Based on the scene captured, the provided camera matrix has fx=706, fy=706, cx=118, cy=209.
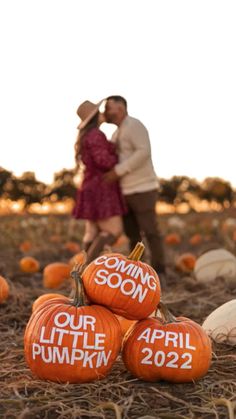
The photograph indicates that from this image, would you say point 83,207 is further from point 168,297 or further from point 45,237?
point 45,237

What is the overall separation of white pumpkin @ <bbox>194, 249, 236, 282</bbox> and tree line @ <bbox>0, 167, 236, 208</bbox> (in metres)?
6.48

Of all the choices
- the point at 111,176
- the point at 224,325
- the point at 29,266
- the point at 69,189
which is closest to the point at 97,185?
the point at 111,176

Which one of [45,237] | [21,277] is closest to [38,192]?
[45,237]

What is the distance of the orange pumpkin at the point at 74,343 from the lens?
3.20m

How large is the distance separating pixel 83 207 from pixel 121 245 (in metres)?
3.46

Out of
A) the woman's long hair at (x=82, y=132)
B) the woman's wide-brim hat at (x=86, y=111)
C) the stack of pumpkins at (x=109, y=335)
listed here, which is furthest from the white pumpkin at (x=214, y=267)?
the stack of pumpkins at (x=109, y=335)

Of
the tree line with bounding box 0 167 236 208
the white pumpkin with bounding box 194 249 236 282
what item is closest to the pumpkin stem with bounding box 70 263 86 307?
the white pumpkin with bounding box 194 249 236 282

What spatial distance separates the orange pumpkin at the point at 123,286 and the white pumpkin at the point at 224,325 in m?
0.88

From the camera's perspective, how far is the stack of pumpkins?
3.20 metres

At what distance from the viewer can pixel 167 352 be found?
3258mm

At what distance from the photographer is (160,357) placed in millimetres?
3264

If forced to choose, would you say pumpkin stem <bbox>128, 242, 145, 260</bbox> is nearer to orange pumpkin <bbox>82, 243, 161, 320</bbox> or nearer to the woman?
orange pumpkin <bbox>82, 243, 161, 320</bbox>

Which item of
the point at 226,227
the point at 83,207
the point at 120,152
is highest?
the point at 120,152

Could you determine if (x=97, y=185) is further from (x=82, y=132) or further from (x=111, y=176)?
(x=82, y=132)
